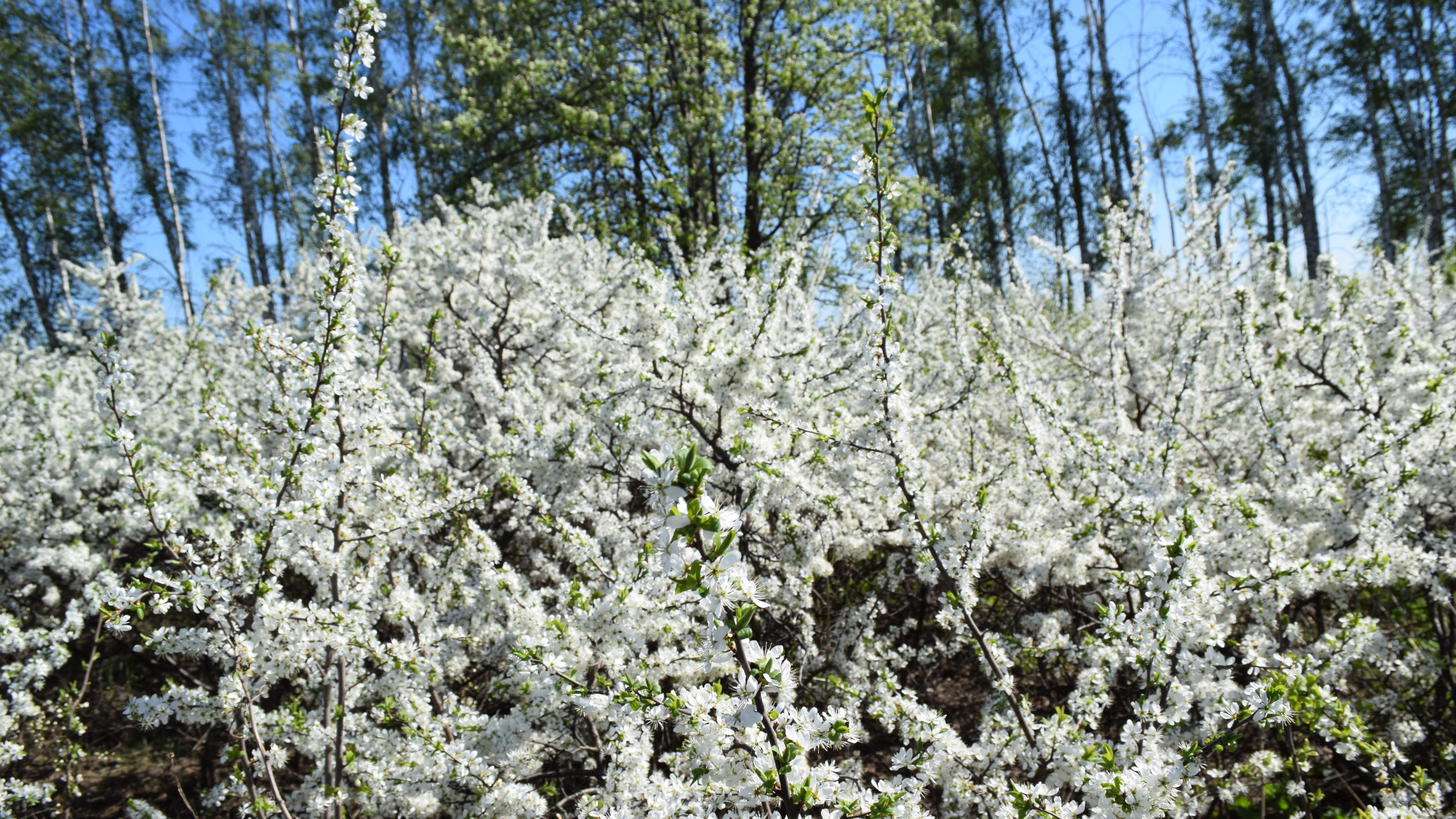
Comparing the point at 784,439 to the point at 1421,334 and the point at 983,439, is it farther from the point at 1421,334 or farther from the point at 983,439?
the point at 1421,334

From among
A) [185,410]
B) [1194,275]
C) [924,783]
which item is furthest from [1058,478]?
[185,410]

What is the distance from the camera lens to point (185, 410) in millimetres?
5273

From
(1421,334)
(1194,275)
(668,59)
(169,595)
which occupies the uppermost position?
(668,59)

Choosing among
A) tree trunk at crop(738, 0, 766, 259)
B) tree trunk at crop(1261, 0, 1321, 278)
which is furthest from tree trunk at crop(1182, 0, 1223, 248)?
tree trunk at crop(738, 0, 766, 259)

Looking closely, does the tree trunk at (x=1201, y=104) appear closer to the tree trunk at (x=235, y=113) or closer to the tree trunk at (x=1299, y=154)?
the tree trunk at (x=1299, y=154)

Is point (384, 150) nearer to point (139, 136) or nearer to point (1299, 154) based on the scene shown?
point (139, 136)

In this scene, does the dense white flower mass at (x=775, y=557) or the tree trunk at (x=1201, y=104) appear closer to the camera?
the dense white flower mass at (x=775, y=557)

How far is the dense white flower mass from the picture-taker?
2086mm

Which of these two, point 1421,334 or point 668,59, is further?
point 668,59

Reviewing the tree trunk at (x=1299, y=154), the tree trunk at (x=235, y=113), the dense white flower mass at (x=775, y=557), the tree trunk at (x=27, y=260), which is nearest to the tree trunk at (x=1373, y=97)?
the tree trunk at (x=1299, y=154)

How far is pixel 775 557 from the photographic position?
12.0 feet

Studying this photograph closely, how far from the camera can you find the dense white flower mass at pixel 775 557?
2086 mm

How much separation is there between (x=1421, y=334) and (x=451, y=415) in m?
6.34

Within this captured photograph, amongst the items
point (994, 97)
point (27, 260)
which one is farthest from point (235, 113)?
point (994, 97)
